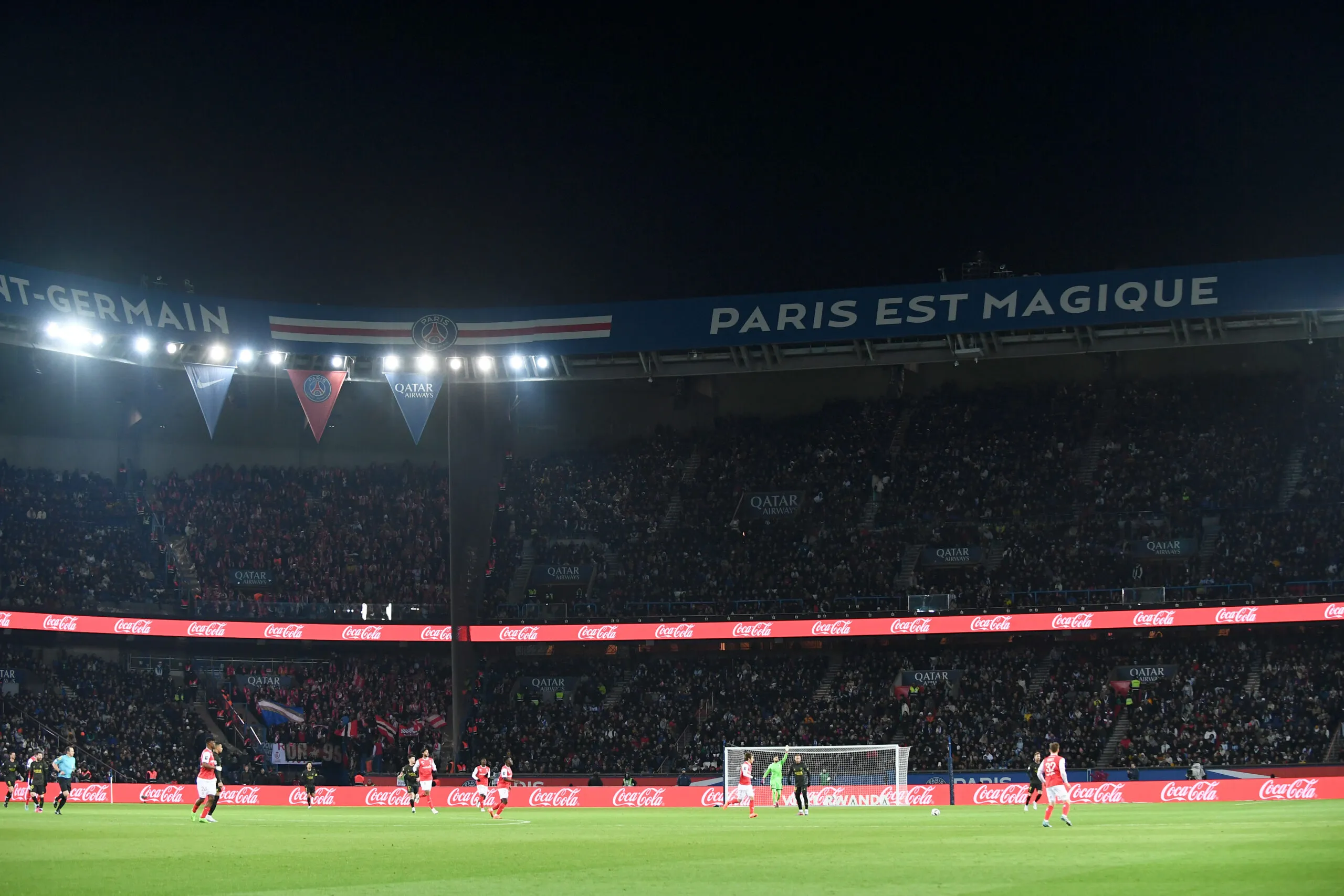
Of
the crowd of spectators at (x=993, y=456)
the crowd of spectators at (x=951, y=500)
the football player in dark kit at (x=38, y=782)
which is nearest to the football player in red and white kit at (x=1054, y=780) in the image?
the crowd of spectators at (x=951, y=500)

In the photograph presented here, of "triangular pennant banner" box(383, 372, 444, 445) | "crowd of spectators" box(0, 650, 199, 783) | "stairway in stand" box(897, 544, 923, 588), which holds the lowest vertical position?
"crowd of spectators" box(0, 650, 199, 783)

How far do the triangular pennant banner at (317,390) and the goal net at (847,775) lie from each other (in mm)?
19894

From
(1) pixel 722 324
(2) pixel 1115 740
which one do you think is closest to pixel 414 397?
(1) pixel 722 324

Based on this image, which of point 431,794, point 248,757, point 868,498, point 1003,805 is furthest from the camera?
point 868,498

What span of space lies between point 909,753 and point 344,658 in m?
25.4

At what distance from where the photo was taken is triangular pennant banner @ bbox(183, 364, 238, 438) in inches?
1978

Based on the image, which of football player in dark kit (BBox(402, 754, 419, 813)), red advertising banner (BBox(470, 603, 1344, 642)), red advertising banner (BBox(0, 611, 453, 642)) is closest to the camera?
football player in dark kit (BBox(402, 754, 419, 813))

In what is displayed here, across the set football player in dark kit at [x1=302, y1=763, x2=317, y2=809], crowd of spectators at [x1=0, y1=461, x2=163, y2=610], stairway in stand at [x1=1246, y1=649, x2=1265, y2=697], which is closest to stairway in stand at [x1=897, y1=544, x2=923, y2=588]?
stairway in stand at [x1=1246, y1=649, x2=1265, y2=697]

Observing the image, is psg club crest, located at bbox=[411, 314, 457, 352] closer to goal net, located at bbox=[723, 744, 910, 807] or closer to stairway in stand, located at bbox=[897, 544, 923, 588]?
goal net, located at bbox=[723, 744, 910, 807]

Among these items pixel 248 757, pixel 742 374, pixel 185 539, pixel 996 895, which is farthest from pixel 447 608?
pixel 996 895

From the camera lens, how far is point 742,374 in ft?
206

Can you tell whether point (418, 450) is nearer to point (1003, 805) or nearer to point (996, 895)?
point (1003, 805)

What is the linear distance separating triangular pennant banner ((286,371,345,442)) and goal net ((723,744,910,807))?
65.3 feet

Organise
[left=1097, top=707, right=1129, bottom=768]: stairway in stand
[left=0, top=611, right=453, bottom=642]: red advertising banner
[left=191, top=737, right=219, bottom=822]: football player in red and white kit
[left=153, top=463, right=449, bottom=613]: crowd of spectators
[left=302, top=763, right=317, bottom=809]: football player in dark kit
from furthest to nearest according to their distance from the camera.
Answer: [left=153, top=463, right=449, bottom=613]: crowd of spectators
[left=0, top=611, right=453, bottom=642]: red advertising banner
[left=1097, top=707, right=1129, bottom=768]: stairway in stand
[left=302, top=763, right=317, bottom=809]: football player in dark kit
[left=191, top=737, right=219, bottom=822]: football player in red and white kit
